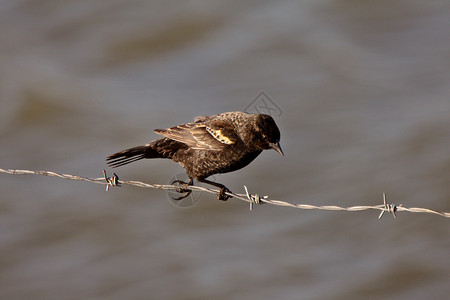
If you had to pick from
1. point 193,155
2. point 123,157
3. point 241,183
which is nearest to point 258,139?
point 193,155

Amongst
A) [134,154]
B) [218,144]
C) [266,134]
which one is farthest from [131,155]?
[266,134]

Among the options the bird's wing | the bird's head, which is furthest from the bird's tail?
the bird's head

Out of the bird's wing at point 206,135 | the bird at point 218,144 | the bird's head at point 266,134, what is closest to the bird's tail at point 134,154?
the bird at point 218,144

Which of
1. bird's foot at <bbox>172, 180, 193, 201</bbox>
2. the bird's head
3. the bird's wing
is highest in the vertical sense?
the bird's wing

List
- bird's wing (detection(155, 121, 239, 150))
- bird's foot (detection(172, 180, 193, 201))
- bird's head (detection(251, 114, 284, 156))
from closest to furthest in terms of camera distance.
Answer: bird's head (detection(251, 114, 284, 156)), bird's wing (detection(155, 121, 239, 150)), bird's foot (detection(172, 180, 193, 201))

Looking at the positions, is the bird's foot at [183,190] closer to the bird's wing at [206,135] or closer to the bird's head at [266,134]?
the bird's wing at [206,135]

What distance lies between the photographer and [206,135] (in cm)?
647

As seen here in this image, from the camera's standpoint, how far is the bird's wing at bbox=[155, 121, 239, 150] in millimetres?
6355

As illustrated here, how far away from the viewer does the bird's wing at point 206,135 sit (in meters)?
6.36

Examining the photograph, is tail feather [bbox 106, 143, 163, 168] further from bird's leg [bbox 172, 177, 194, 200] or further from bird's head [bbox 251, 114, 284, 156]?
bird's head [bbox 251, 114, 284, 156]

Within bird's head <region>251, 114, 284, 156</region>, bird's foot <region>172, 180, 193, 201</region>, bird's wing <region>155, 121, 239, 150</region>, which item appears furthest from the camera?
bird's foot <region>172, 180, 193, 201</region>

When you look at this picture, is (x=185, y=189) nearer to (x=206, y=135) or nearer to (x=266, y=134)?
(x=206, y=135)

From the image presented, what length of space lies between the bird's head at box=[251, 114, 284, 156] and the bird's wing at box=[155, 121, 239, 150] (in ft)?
0.75

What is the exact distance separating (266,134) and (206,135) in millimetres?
637
